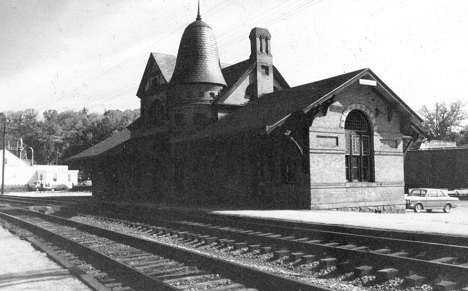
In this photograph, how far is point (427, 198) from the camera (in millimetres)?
23391

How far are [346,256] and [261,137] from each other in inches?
496

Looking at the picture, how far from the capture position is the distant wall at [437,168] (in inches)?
1630

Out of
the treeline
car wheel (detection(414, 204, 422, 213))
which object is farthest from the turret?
the treeline

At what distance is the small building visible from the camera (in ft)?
229

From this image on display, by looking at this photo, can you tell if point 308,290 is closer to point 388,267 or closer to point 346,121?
point 388,267

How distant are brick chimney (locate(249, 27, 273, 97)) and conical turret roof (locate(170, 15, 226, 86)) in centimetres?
226

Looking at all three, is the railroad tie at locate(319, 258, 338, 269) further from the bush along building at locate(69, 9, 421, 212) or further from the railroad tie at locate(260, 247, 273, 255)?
the bush along building at locate(69, 9, 421, 212)

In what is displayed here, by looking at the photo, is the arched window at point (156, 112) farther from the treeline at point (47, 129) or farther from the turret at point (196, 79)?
the treeline at point (47, 129)

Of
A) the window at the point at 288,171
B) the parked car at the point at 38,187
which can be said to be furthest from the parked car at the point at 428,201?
the parked car at the point at 38,187

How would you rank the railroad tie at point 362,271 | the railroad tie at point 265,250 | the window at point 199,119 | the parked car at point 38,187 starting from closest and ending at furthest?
the railroad tie at point 362,271, the railroad tie at point 265,250, the window at point 199,119, the parked car at point 38,187

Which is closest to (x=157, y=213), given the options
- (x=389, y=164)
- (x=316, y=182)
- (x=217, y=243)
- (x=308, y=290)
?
(x=316, y=182)

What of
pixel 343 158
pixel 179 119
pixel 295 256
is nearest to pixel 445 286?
pixel 295 256

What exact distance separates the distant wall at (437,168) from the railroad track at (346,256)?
3436cm

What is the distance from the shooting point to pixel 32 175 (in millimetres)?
72500
